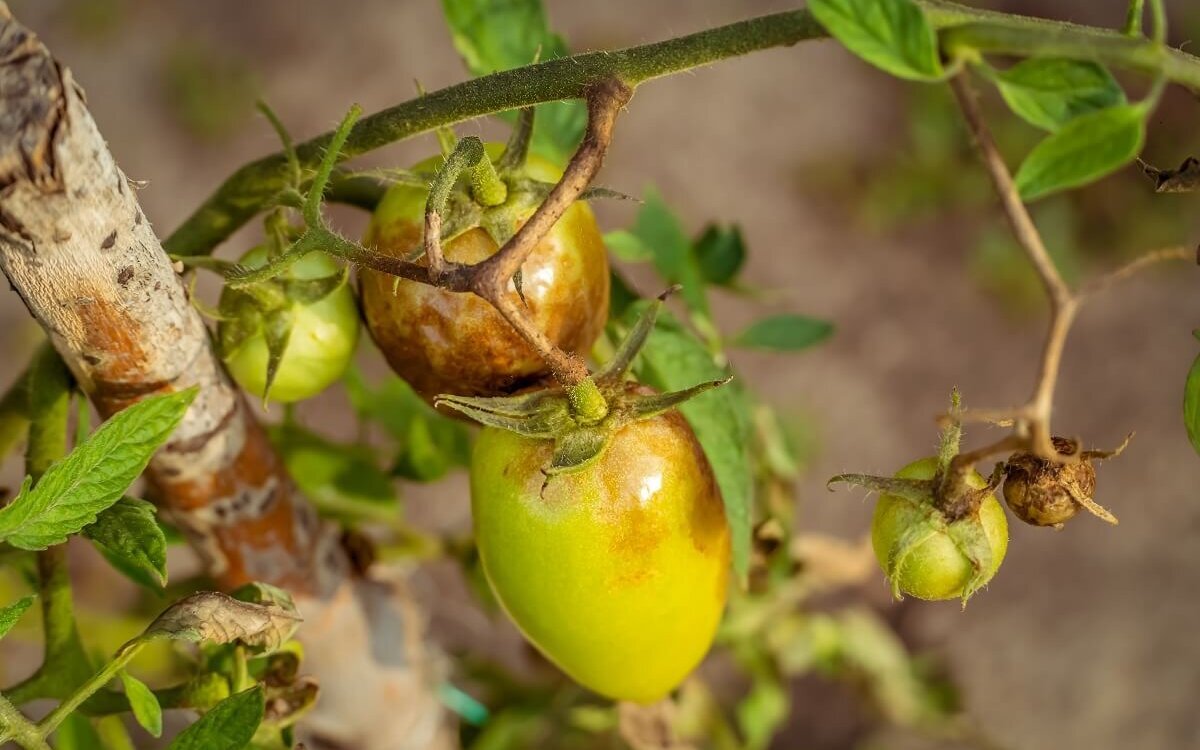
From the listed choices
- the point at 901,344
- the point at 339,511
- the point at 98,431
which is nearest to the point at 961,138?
the point at 901,344

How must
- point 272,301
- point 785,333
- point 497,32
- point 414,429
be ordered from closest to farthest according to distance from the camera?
point 272,301
point 497,32
point 414,429
point 785,333

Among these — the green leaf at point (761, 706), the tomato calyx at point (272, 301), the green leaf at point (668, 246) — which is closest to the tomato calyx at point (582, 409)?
the tomato calyx at point (272, 301)

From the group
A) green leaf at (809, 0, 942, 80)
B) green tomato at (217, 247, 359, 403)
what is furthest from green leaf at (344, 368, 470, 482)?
green leaf at (809, 0, 942, 80)

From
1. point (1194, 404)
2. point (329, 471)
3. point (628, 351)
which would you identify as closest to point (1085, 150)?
point (1194, 404)

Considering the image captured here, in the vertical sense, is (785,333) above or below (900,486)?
below

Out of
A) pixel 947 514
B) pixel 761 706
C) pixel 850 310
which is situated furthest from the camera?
pixel 850 310

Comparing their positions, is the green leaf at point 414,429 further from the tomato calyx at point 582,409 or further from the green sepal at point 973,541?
the green sepal at point 973,541

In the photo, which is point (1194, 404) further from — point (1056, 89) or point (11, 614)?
point (11, 614)
